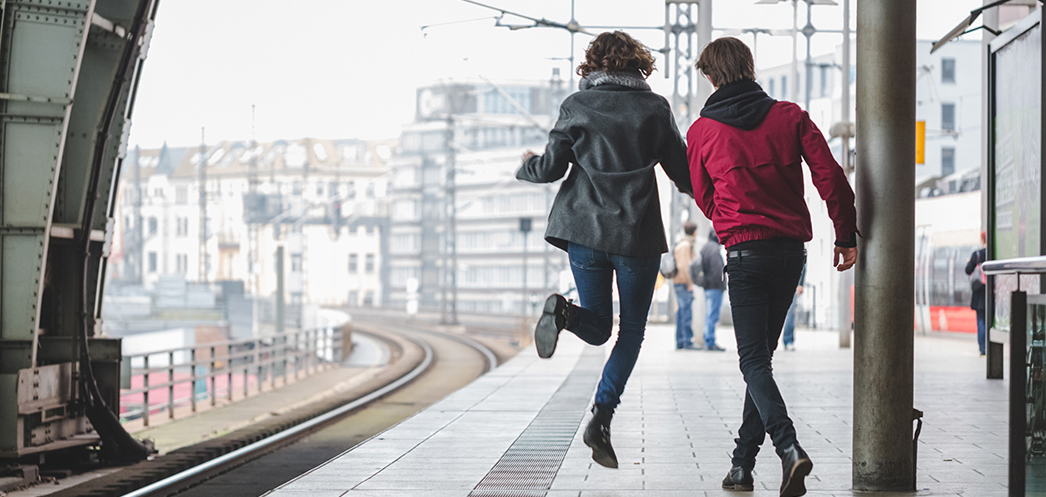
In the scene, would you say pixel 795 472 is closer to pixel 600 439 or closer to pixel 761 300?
pixel 761 300

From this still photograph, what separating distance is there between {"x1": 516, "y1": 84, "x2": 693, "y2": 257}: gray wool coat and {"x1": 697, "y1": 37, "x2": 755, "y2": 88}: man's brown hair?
389mm

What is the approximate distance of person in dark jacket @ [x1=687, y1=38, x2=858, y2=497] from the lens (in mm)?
4434

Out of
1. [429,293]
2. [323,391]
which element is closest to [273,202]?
[429,293]

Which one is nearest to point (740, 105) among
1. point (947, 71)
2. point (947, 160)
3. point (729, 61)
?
point (729, 61)

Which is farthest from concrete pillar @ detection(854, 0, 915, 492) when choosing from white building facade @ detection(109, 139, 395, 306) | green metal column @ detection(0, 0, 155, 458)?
white building facade @ detection(109, 139, 395, 306)

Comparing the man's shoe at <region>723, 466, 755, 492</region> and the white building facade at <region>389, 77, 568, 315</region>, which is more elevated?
the white building facade at <region>389, 77, 568, 315</region>

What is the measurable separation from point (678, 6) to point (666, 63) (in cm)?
124

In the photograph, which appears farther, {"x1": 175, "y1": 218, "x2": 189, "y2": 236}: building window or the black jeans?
{"x1": 175, "y1": 218, "x2": 189, "y2": 236}: building window

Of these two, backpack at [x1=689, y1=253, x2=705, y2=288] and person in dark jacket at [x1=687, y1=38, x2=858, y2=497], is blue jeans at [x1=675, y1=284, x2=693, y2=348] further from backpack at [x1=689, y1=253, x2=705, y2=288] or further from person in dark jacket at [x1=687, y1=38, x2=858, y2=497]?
person in dark jacket at [x1=687, y1=38, x2=858, y2=497]

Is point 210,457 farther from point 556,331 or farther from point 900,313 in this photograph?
point 900,313

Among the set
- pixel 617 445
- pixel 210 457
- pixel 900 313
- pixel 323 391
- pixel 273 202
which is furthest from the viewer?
pixel 273 202

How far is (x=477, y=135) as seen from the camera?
104000 millimetres

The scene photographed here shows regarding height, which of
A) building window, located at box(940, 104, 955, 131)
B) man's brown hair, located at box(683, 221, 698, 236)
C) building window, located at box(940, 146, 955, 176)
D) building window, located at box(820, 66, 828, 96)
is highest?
building window, located at box(820, 66, 828, 96)

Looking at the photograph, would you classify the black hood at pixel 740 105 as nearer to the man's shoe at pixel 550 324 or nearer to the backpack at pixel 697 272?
the man's shoe at pixel 550 324
